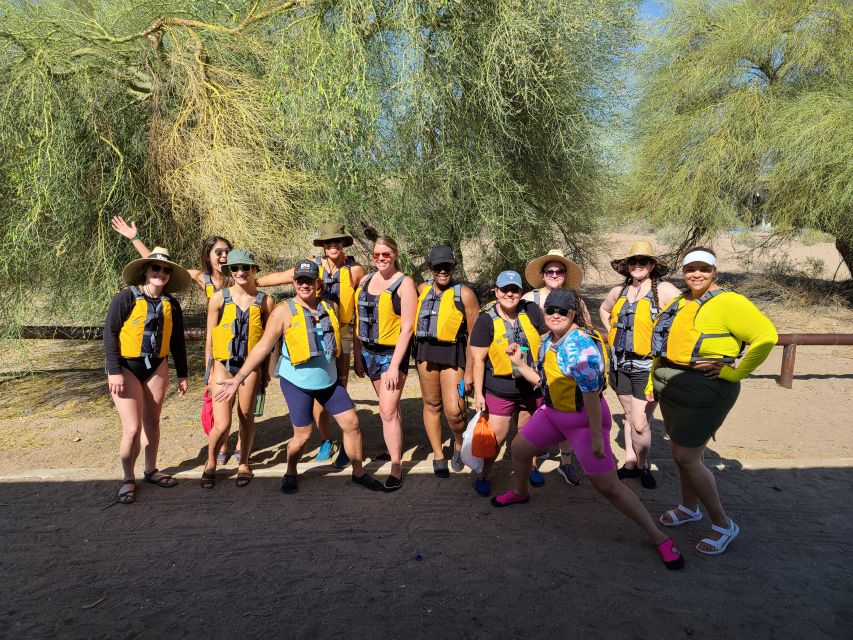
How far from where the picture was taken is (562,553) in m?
3.36

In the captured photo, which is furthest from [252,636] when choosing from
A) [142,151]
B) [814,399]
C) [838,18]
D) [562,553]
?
[838,18]

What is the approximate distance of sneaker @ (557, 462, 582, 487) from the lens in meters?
4.27

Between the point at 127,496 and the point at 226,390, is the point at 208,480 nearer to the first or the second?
the point at 127,496

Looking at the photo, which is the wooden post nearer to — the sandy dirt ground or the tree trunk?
the sandy dirt ground

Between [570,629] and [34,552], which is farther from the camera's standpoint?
[34,552]

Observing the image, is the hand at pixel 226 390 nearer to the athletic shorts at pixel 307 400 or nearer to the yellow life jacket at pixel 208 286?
the athletic shorts at pixel 307 400

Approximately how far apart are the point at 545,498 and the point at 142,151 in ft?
19.3

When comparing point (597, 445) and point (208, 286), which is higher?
point (208, 286)

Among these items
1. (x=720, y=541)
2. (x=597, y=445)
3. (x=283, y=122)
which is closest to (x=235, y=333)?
(x=597, y=445)

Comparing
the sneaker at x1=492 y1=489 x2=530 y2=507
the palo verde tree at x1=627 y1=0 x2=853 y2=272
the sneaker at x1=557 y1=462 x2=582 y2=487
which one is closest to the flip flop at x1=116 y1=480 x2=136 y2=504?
the sneaker at x1=492 y1=489 x2=530 y2=507

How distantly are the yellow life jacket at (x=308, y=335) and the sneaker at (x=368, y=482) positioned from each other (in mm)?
992

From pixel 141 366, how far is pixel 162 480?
3.02 feet

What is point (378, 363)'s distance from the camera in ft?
14.1

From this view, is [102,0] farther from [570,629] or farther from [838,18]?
[838,18]
